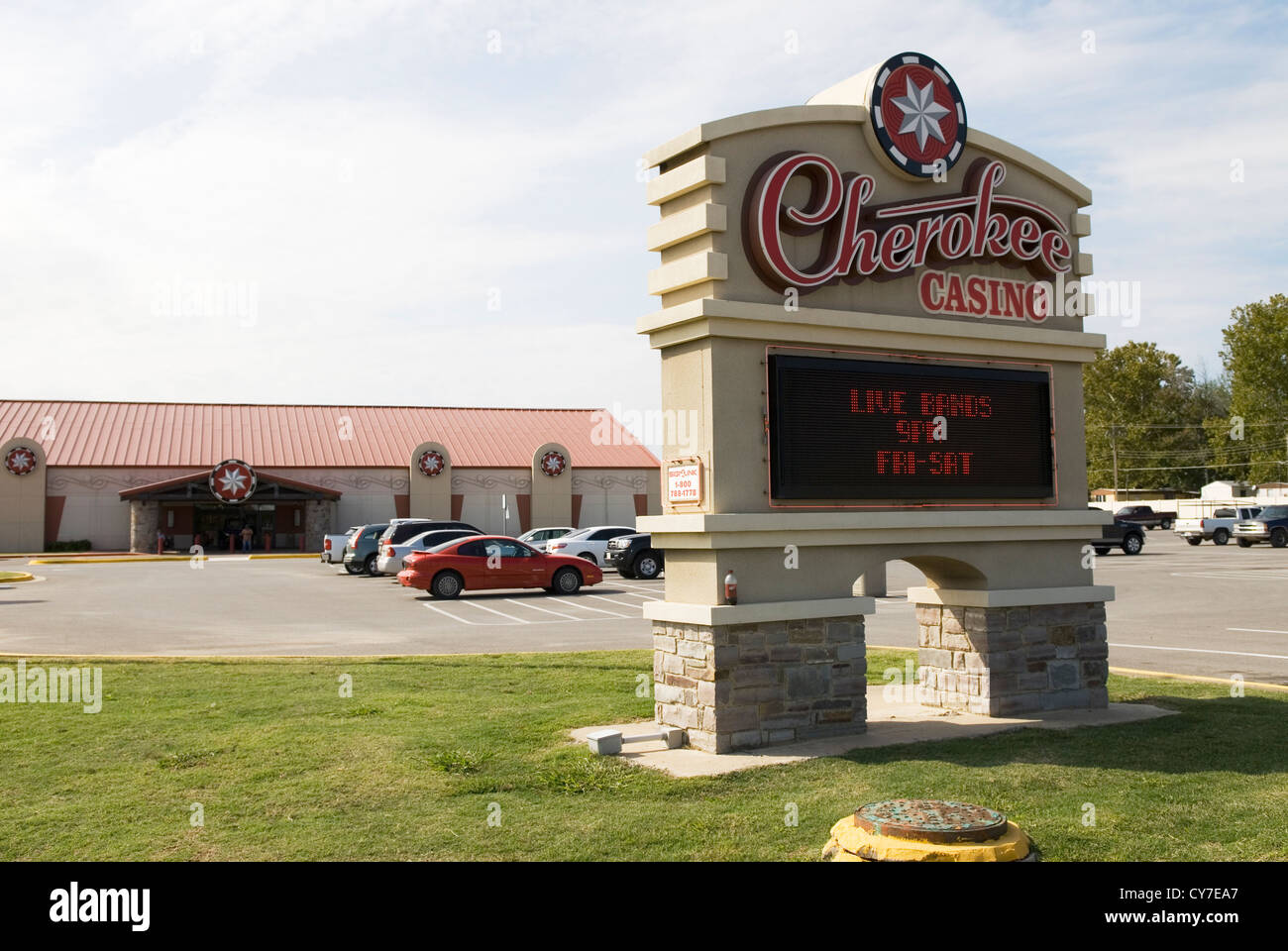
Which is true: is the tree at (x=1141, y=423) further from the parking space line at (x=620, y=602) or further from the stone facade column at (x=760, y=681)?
the stone facade column at (x=760, y=681)

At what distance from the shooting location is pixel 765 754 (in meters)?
8.73

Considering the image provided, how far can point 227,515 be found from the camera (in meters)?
49.6

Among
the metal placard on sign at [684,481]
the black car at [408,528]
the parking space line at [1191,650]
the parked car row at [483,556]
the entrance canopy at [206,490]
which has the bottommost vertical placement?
the parking space line at [1191,650]

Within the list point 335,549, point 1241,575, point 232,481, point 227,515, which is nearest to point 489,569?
point 335,549

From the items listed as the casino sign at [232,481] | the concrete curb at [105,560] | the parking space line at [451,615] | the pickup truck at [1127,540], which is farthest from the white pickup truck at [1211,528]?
the casino sign at [232,481]

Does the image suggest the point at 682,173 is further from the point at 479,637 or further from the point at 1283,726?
the point at 479,637

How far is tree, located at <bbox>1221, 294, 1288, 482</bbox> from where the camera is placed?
7375cm

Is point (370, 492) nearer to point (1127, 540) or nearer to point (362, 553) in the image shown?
point (362, 553)

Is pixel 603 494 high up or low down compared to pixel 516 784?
up

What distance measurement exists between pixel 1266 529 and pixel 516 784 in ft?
145

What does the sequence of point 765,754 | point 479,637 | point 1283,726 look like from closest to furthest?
1. point 765,754
2. point 1283,726
3. point 479,637

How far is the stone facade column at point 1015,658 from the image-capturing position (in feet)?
34.0

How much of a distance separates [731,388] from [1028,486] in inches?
141
